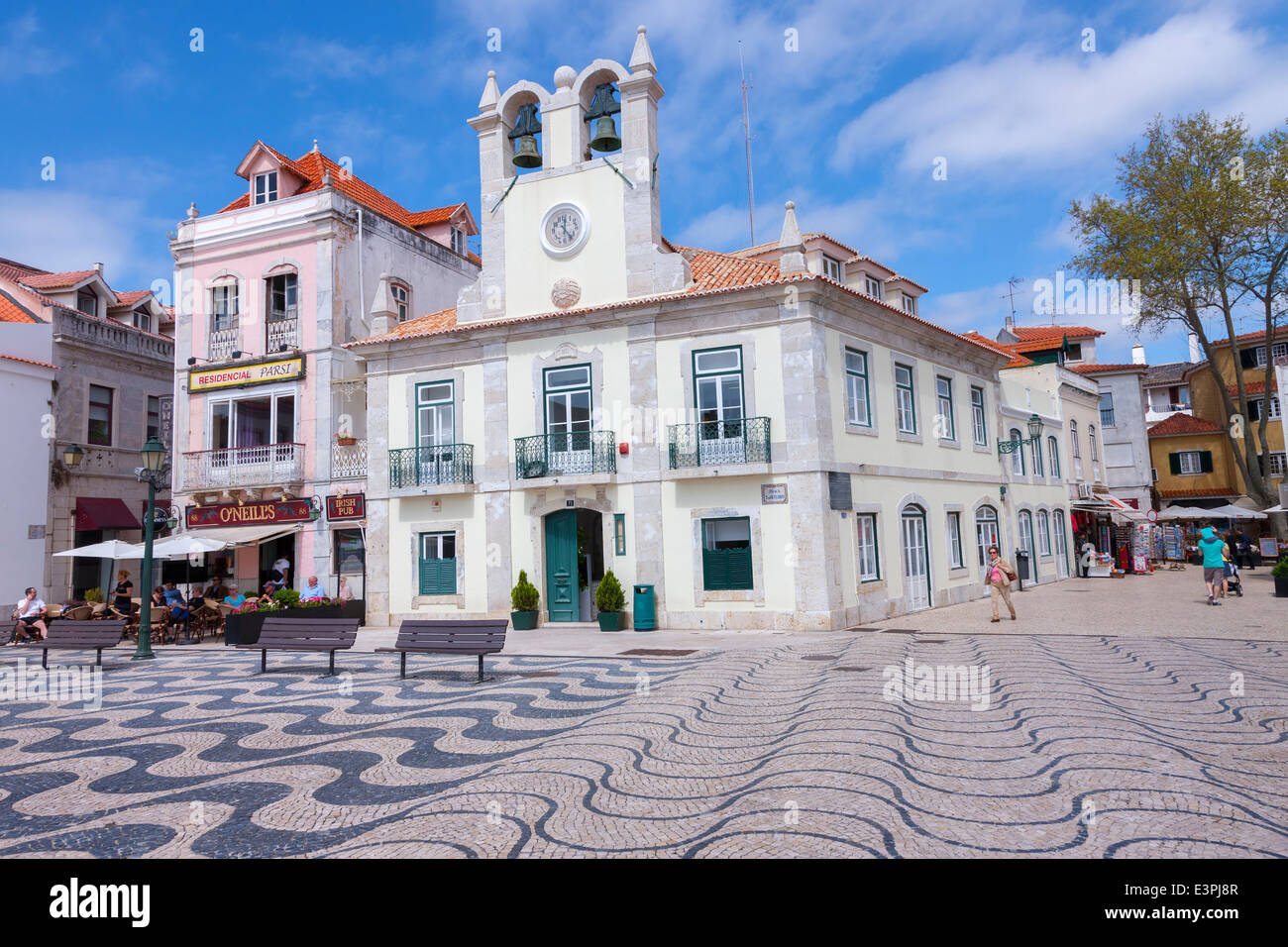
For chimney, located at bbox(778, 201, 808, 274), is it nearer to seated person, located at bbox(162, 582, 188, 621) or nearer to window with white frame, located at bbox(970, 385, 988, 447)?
window with white frame, located at bbox(970, 385, 988, 447)

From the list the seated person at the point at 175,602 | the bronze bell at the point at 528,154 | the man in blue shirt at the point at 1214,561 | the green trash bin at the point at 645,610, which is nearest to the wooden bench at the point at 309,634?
the green trash bin at the point at 645,610

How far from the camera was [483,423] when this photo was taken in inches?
732

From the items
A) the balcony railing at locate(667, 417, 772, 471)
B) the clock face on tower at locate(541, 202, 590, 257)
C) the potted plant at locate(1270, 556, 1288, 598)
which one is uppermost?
the clock face on tower at locate(541, 202, 590, 257)

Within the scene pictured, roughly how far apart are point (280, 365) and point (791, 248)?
14.0m

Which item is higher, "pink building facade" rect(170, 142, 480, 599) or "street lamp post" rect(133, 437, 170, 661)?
"pink building facade" rect(170, 142, 480, 599)

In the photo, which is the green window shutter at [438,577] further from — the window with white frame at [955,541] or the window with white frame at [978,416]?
the window with white frame at [978,416]

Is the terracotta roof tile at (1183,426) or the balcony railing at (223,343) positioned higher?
the balcony railing at (223,343)

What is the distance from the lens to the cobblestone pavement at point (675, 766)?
4.32 meters

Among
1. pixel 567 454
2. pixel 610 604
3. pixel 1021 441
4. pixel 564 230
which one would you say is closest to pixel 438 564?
pixel 567 454

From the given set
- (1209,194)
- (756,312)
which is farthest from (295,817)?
(1209,194)

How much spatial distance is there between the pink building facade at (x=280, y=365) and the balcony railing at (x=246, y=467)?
0.04 m

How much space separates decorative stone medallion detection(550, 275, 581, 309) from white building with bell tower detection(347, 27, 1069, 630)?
0.06 meters

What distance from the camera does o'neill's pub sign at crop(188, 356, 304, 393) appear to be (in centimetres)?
2169

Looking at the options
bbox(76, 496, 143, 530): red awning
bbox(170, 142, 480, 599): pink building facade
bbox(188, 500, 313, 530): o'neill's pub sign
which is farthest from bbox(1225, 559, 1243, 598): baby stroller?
bbox(76, 496, 143, 530): red awning
